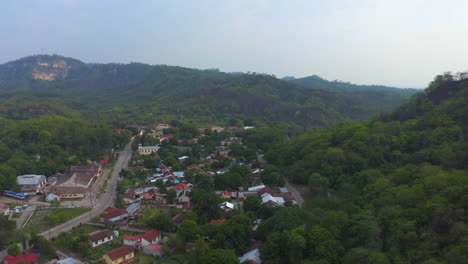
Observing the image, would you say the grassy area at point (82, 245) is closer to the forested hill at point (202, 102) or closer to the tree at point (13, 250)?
the tree at point (13, 250)

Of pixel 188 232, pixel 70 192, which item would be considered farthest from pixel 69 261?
pixel 70 192

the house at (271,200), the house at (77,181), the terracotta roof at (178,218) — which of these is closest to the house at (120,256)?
the terracotta roof at (178,218)

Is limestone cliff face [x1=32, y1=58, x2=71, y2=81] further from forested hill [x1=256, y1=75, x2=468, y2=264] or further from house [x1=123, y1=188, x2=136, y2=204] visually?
forested hill [x1=256, y1=75, x2=468, y2=264]

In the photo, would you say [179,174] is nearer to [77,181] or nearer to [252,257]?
[77,181]

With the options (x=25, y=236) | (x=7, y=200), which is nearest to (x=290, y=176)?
(x=25, y=236)

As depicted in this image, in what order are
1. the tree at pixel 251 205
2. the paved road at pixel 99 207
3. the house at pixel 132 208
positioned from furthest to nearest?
1. the house at pixel 132 208
2. the tree at pixel 251 205
3. the paved road at pixel 99 207

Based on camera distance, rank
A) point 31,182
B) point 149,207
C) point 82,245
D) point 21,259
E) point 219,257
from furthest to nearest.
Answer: point 31,182 → point 149,207 → point 82,245 → point 21,259 → point 219,257
